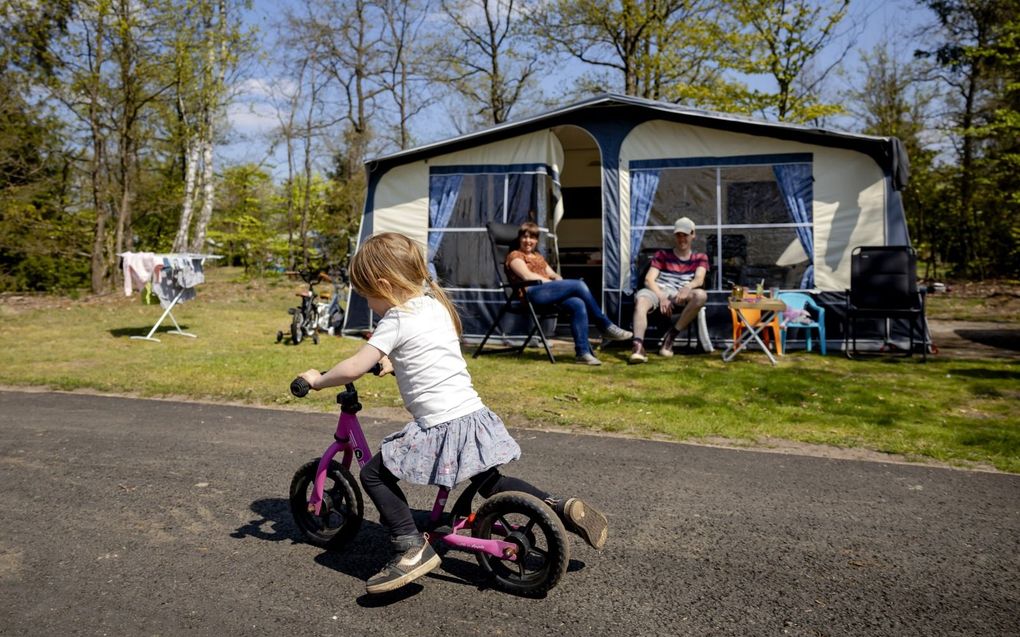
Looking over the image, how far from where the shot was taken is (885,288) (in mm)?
7773

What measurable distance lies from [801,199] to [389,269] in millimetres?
7250

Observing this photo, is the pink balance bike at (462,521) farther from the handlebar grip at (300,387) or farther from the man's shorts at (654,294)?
the man's shorts at (654,294)

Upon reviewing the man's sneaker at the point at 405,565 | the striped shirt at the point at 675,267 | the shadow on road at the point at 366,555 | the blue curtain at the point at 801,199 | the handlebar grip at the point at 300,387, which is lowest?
the shadow on road at the point at 366,555

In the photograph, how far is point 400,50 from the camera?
1018 inches

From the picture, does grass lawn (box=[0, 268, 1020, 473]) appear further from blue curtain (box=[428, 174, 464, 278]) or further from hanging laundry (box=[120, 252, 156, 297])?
blue curtain (box=[428, 174, 464, 278])

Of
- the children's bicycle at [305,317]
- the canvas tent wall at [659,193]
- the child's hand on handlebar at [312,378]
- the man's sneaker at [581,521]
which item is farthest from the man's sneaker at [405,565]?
the children's bicycle at [305,317]

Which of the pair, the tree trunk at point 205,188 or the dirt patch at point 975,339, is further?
the tree trunk at point 205,188

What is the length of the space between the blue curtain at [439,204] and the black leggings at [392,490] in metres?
7.12

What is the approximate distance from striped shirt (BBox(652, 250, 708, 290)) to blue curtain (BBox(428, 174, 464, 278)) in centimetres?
275

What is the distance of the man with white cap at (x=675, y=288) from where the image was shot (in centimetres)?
790

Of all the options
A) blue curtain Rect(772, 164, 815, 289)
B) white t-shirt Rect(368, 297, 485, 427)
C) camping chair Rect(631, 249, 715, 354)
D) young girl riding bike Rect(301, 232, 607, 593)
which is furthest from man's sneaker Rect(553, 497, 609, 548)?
blue curtain Rect(772, 164, 815, 289)

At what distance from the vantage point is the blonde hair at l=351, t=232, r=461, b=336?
2582 millimetres

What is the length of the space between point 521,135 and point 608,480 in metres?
6.40

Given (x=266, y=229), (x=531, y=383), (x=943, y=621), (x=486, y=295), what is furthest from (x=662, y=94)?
(x=943, y=621)
